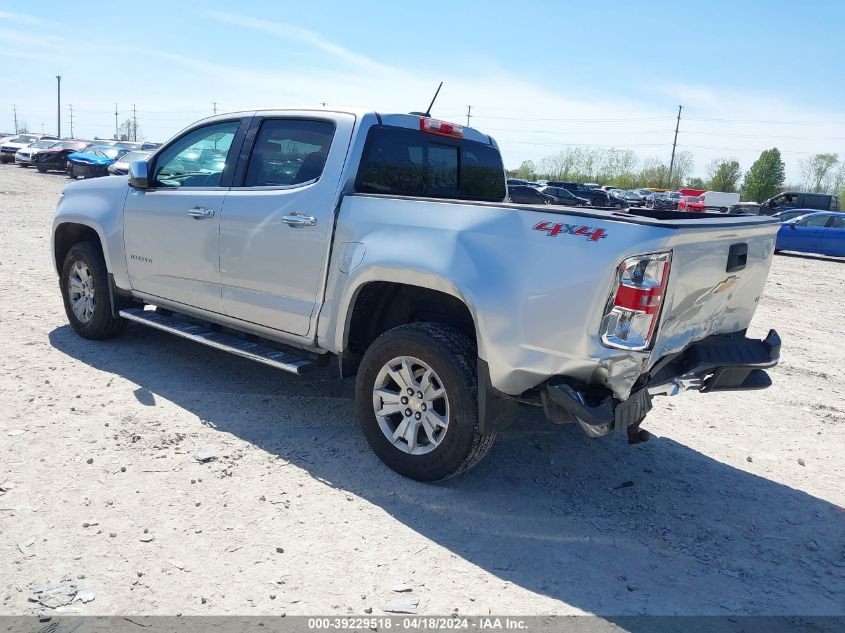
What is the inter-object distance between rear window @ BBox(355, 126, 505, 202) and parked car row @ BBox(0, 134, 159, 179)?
659 inches

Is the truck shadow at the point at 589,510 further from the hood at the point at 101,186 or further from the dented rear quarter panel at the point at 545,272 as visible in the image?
the hood at the point at 101,186

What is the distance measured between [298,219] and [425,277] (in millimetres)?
1066

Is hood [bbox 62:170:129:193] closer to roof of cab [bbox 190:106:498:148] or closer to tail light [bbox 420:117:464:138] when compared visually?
roof of cab [bbox 190:106:498:148]

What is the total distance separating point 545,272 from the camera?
315cm

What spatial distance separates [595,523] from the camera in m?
3.57

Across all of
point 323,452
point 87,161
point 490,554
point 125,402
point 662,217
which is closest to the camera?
point 490,554

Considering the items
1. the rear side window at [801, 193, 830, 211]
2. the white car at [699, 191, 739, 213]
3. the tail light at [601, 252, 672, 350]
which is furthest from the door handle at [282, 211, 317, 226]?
the white car at [699, 191, 739, 213]

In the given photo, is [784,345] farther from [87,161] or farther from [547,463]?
[87,161]

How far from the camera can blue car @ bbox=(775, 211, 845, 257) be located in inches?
703

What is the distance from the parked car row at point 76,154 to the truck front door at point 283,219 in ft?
54.1

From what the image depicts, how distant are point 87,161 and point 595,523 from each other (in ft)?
84.2

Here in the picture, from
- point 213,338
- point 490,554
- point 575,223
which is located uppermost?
point 575,223

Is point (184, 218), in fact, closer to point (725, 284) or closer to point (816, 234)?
point (725, 284)

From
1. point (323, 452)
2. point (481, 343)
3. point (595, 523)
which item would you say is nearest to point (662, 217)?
point (481, 343)
